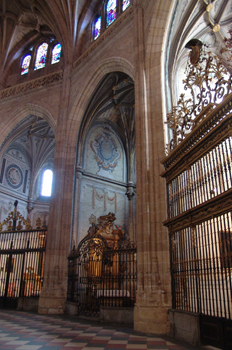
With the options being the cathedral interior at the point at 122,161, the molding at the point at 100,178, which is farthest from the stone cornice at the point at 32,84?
the molding at the point at 100,178

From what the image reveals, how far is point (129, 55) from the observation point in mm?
10797

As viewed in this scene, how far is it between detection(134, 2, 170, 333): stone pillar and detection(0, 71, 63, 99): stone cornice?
7055mm

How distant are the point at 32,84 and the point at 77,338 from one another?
13.2 meters

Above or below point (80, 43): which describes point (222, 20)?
below

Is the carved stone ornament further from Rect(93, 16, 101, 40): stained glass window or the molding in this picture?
Rect(93, 16, 101, 40): stained glass window

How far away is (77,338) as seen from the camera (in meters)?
5.80

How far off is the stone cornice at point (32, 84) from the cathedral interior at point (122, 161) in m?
0.07

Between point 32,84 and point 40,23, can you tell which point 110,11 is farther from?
point 40,23

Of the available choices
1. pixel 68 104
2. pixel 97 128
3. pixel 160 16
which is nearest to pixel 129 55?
pixel 160 16

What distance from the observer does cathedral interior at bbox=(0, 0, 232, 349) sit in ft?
18.1

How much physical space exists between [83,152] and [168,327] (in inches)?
452

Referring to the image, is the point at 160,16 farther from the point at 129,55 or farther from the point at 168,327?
the point at 168,327

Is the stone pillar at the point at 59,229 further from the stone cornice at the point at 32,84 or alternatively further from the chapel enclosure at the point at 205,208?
the chapel enclosure at the point at 205,208

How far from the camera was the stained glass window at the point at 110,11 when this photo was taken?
44.2ft
